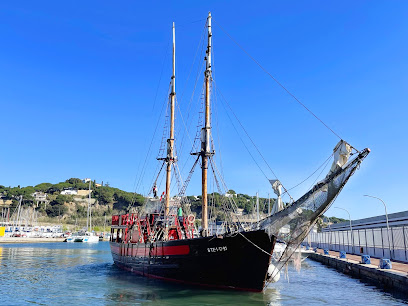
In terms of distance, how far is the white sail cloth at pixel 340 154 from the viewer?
1855 centimetres

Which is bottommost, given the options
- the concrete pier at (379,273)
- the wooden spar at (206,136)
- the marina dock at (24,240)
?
the marina dock at (24,240)

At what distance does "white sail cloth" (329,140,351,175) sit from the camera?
18.5 m

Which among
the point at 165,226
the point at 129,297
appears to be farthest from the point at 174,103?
the point at 129,297

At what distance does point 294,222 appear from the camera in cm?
2092

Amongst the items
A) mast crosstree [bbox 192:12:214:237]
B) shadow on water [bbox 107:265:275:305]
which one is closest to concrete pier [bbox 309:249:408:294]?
shadow on water [bbox 107:265:275:305]

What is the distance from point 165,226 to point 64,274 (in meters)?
13.8

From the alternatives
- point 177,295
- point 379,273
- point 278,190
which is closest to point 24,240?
point 177,295

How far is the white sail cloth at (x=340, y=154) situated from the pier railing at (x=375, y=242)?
Answer: 15.9m

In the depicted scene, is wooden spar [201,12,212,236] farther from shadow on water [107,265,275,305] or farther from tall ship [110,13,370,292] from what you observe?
shadow on water [107,265,275,305]

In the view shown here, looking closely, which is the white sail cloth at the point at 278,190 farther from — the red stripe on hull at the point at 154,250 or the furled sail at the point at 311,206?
the red stripe on hull at the point at 154,250

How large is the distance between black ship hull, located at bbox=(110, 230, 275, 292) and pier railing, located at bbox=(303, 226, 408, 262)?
16585 mm

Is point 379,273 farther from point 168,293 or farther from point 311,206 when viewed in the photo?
point 168,293

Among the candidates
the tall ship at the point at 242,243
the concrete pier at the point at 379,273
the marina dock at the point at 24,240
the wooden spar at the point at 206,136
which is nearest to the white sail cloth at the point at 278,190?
the tall ship at the point at 242,243

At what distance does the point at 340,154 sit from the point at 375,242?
24734mm
